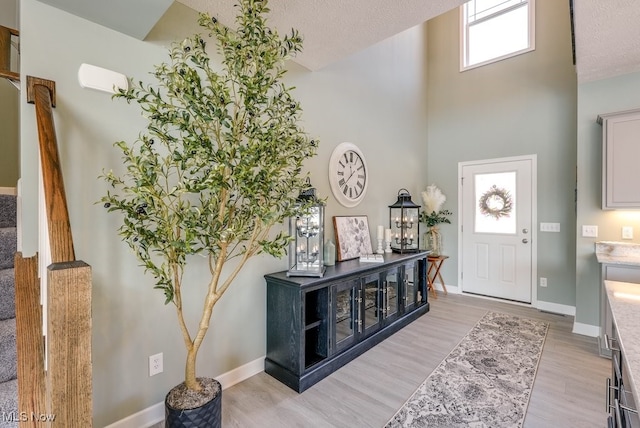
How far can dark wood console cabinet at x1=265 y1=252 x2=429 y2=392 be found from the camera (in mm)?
2270

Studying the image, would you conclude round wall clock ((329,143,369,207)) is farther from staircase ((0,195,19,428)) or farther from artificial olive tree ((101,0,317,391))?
staircase ((0,195,19,428))

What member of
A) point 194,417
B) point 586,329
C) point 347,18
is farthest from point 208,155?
point 586,329

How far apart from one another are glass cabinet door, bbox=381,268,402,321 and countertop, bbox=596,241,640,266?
75.6 inches

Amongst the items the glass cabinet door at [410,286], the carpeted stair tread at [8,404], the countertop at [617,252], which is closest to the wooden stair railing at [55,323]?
the carpeted stair tread at [8,404]

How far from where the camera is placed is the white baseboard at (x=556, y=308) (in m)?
3.88

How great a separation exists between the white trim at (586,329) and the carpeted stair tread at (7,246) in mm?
5140

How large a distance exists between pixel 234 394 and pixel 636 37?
4267 millimetres

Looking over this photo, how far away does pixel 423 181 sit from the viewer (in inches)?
201

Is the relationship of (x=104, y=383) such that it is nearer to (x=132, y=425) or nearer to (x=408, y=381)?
(x=132, y=425)

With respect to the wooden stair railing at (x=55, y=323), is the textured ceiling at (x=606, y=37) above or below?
above

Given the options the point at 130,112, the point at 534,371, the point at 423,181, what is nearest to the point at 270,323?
the point at 130,112

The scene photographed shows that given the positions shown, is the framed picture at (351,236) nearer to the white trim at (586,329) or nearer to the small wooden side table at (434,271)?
the small wooden side table at (434,271)

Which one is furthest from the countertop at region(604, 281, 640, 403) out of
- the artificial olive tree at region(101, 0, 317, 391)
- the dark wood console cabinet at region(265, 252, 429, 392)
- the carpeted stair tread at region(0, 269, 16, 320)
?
the carpeted stair tread at region(0, 269, 16, 320)

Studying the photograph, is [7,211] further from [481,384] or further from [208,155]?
[481,384]
